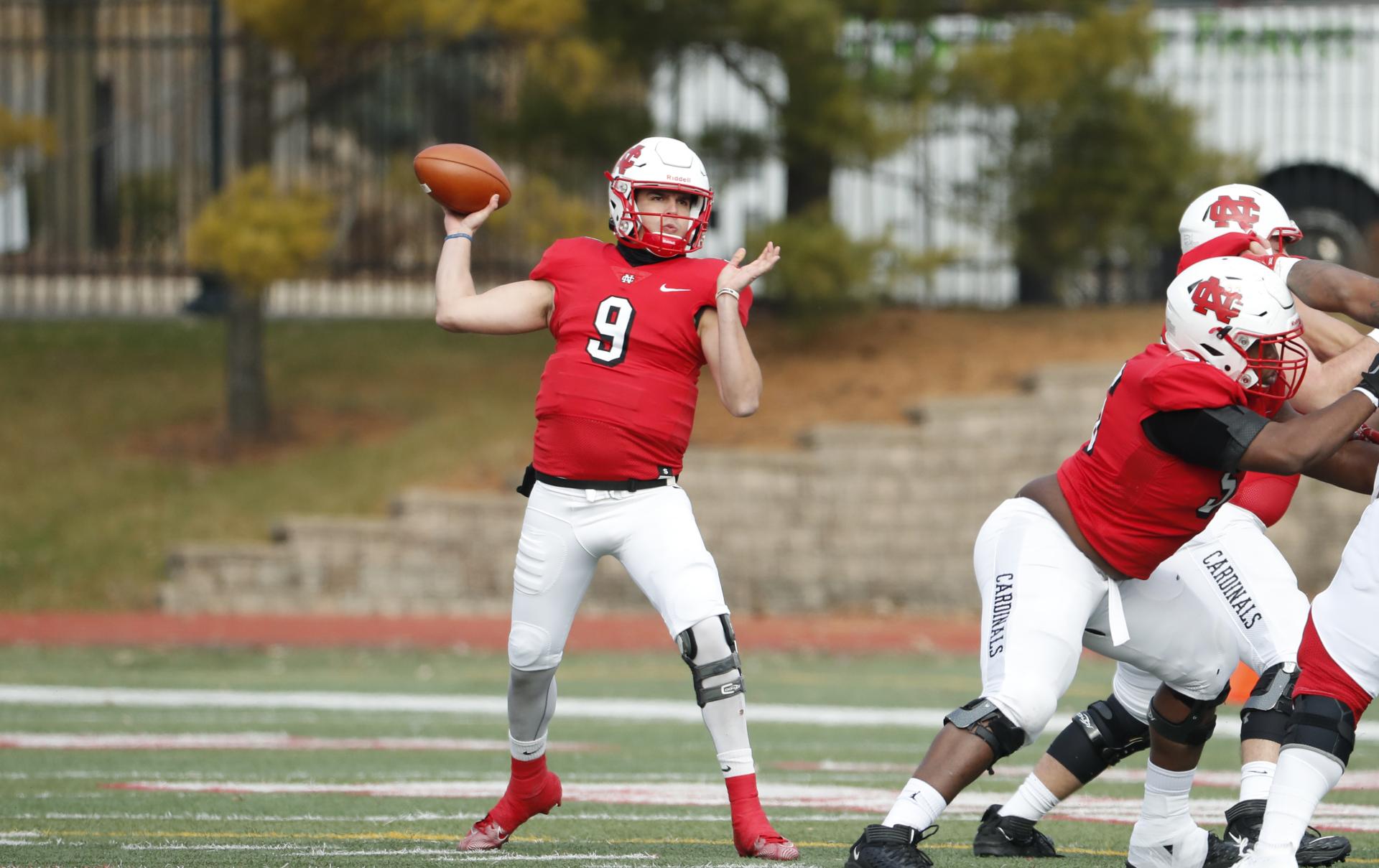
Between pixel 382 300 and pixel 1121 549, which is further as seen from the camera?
pixel 382 300

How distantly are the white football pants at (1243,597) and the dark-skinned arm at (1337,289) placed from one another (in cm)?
105

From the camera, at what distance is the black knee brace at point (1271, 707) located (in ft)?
18.9

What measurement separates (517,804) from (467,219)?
6.53 feet

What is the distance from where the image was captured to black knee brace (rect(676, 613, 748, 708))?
5668 mm

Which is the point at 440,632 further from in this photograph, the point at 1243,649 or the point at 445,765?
the point at 1243,649

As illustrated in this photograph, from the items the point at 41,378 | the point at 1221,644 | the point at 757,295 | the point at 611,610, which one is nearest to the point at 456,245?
the point at 1221,644

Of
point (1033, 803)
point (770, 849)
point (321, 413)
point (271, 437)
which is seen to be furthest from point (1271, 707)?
point (321, 413)

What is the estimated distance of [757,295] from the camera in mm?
17516

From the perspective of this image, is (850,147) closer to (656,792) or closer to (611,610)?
(611,610)

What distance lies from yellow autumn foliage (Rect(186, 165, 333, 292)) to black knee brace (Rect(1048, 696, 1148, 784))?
417 inches

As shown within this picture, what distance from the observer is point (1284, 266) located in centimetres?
540

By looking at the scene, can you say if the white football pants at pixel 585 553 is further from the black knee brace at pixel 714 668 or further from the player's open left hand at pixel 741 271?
the player's open left hand at pixel 741 271

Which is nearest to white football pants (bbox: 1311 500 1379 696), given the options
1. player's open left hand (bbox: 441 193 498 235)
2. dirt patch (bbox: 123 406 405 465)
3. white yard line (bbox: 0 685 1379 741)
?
player's open left hand (bbox: 441 193 498 235)

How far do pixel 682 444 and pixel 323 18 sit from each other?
10773mm
